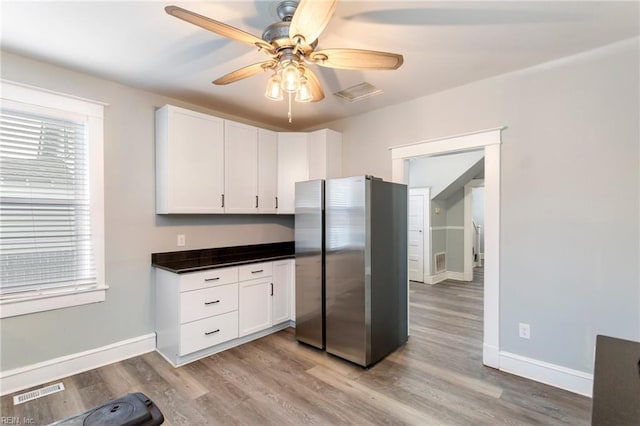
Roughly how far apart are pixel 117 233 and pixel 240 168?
1.32 metres

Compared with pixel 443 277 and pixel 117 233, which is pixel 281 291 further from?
pixel 443 277

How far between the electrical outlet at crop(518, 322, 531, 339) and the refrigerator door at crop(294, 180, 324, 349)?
1695 mm

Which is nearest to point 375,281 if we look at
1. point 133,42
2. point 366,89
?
point 366,89

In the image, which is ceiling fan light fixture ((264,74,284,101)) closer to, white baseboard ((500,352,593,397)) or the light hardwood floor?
the light hardwood floor

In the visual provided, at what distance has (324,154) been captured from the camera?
365 cm

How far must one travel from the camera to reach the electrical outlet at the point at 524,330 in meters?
2.51

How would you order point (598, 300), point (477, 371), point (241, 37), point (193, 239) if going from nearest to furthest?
point (241, 37) < point (598, 300) < point (477, 371) < point (193, 239)

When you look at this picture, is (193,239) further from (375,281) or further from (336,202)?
(375,281)

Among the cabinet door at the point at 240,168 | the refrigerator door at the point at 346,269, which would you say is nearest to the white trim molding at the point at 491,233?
the refrigerator door at the point at 346,269

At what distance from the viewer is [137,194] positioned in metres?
2.91

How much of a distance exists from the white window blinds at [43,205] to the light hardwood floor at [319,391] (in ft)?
2.77

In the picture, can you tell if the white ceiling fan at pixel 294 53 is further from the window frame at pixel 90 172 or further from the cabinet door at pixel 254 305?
the cabinet door at pixel 254 305

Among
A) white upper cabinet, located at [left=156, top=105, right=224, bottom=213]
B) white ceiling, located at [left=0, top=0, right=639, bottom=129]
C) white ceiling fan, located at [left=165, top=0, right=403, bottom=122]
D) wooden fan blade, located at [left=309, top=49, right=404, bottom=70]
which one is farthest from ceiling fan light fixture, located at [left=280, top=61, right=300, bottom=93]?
white upper cabinet, located at [left=156, top=105, right=224, bottom=213]

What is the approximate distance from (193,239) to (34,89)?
5.78 feet
